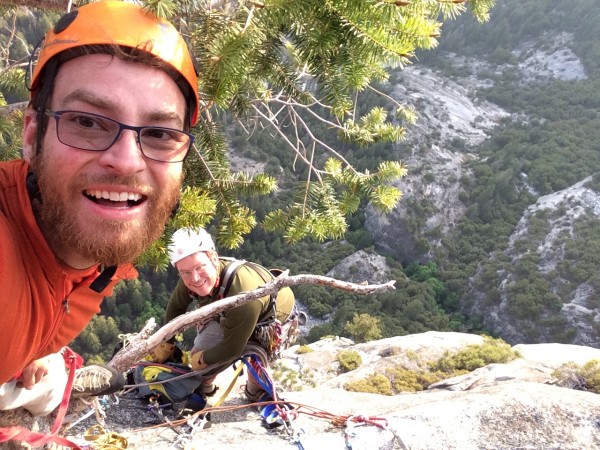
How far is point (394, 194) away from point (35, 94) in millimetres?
2127

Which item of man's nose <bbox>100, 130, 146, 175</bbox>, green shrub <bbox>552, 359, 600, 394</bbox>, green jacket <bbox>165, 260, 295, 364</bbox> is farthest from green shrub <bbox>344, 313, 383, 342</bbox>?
man's nose <bbox>100, 130, 146, 175</bbox>

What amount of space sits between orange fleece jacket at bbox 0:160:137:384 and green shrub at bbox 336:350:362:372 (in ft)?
27.1

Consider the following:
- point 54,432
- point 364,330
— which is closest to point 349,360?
point 54,432

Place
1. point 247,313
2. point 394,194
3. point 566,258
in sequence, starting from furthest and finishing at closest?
point 566,258, point 247,313, point 394,194

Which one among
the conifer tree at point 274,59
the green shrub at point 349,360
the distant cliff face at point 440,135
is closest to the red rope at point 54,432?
the conifer tree at point 274,59

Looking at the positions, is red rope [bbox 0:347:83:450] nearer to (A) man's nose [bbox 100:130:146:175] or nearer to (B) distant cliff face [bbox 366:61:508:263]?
(A) man's nose [bbox 100:130:146:175]

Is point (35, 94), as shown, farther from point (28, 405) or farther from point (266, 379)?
point (266, 379)

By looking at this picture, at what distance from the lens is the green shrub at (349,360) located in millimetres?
8859

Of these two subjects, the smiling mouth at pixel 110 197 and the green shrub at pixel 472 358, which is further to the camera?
the green shrub at pixel 472 358

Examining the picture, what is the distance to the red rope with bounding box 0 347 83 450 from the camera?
1.74 meters

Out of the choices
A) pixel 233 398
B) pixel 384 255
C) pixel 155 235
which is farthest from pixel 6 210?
pixel 384 255

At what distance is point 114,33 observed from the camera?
1.14 m

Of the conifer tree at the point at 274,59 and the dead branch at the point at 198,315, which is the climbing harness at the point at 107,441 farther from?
the conifer tree at the point at 274,59

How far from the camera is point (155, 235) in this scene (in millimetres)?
1274
